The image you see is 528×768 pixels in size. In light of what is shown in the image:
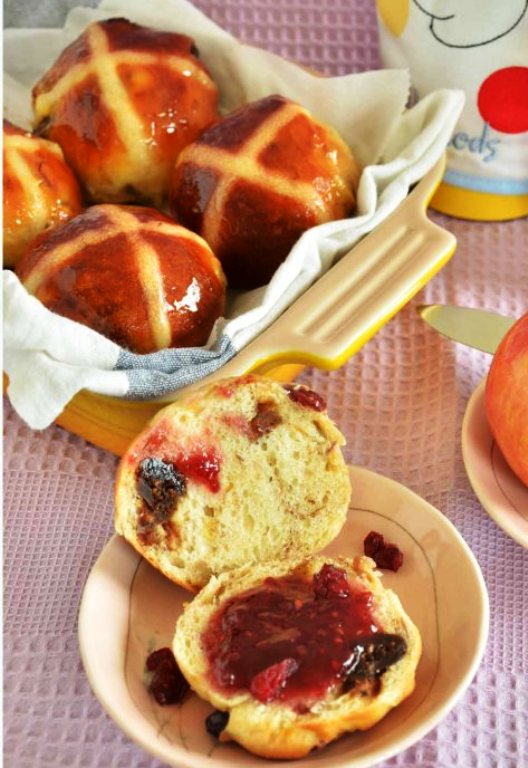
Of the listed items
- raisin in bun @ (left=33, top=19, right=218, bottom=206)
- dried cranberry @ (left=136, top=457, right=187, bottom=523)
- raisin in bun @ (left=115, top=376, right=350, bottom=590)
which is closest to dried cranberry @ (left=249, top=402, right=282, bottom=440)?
raisin in bun @ (left=115, top=376, right=350, bottom=590)

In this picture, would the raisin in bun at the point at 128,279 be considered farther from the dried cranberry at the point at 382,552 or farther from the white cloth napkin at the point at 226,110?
the dried cranberry at the point at 382,552

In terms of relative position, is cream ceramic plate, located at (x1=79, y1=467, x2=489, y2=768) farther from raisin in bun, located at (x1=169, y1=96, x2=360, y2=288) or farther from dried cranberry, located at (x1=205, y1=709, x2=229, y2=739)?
raisin in bun, located at (x1=169, y1=96, x2=360, y2=288)

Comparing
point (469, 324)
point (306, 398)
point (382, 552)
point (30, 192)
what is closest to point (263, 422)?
point (306, 398)

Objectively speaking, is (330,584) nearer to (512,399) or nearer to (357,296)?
(512,399)

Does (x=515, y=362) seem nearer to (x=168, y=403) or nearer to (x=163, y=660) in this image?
(x=168, y=403)

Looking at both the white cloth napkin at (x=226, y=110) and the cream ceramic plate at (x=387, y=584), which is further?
the white cloth napkin at (x=226, y=110)

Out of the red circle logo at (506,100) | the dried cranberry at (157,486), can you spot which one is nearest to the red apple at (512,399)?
A: the dried cranberry at (157,486)

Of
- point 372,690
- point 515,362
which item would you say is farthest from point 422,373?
point 372,690
